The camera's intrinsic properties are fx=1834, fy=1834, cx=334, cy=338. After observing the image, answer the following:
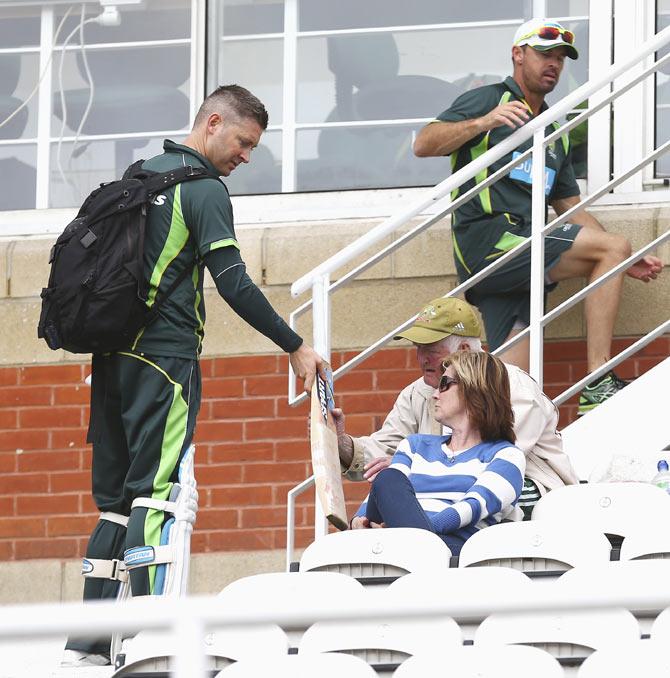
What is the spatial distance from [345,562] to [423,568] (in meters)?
0.25

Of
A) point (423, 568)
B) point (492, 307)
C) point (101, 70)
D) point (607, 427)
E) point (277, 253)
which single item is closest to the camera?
point (423, 568)

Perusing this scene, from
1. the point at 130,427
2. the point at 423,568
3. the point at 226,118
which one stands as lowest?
the point at 423,568

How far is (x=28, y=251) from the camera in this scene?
26.5 feet

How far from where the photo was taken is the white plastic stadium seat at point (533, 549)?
4996 mm

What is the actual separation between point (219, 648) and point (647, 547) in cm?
120

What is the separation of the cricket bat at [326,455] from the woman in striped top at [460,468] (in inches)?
4.3

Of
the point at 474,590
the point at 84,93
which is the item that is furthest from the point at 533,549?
the point at 84,93

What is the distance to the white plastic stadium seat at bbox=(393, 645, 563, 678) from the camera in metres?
4.02

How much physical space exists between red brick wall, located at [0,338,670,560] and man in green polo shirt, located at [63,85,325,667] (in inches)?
83.7

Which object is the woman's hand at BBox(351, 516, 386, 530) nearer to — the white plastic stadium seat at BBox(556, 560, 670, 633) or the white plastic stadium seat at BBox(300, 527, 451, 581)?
A: the white plastic stadium seat at BBox(300, 527, 451, 581)

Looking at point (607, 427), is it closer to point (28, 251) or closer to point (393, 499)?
point (393, 499)

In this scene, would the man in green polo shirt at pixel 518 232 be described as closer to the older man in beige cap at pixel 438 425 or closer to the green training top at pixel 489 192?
the green training top at pixel 489 192

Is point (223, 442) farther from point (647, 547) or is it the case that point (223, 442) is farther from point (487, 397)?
point (647, 547)

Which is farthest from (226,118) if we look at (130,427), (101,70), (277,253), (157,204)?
(101,70)
